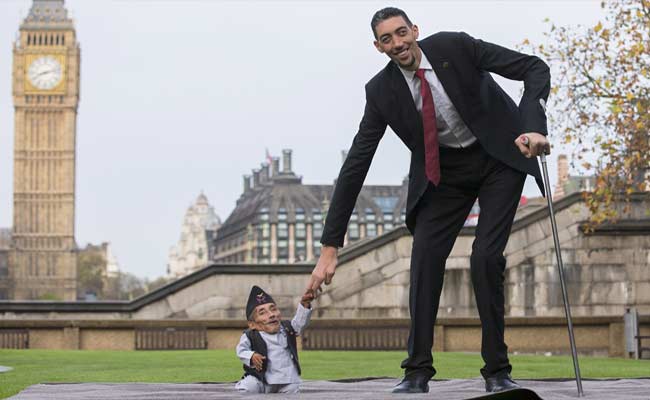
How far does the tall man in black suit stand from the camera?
6043 mm

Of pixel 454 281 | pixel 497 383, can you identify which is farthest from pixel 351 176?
Result: pixel 454 281

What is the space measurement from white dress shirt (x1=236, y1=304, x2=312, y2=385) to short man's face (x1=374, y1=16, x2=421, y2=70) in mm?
1690

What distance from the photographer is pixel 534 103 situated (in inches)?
237

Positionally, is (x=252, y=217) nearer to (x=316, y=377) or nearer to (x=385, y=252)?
(x=385, y=252)

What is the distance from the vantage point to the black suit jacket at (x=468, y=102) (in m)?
6.12

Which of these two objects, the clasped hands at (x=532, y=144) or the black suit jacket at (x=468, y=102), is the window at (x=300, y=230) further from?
the clasped hands at (x=532, y=144)

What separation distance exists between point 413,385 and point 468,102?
144 cm

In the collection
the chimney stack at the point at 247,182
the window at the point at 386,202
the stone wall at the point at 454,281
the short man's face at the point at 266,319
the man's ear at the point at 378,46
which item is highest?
the chimney stack at the point at 247,182

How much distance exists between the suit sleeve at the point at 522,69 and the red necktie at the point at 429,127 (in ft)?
0.98

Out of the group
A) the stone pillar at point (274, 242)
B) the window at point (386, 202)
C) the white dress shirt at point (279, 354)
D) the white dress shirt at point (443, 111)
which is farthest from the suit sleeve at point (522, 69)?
the window at point (386, 202)

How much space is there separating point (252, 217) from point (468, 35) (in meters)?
138

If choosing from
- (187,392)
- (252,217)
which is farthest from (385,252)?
(252,217)

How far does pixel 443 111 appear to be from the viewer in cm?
617

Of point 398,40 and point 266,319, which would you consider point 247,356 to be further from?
point 398,40
